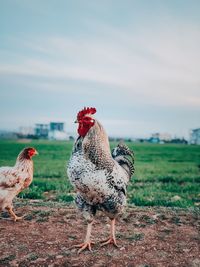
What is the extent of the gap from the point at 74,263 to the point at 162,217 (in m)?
2.71

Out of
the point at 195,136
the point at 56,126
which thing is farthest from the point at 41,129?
the point at 195,136

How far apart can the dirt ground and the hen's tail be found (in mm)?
1202

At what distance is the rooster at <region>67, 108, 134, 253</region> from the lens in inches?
207

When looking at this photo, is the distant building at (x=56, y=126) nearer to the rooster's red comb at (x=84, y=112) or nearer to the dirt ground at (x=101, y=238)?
the dirt ground at (x=101, y=238)

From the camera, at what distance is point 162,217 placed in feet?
23.2

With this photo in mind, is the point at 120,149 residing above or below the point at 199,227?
above

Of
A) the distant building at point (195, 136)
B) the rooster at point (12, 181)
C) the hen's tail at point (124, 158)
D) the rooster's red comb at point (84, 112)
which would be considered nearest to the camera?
the rooster's red comb at point (84, 112)

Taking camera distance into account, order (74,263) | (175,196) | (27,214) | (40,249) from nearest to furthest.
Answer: (74,263) → (40,249) → (27,214) → (175,196)

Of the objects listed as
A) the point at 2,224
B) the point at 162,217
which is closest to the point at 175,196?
the point at 162,217

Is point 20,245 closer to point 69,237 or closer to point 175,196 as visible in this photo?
point 69,237

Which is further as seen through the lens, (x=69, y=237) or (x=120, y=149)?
(x=120, y=149)

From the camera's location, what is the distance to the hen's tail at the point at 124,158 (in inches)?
259

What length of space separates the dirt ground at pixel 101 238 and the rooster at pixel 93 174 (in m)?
0.34

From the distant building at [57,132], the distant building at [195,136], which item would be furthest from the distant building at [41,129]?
the distant building at [195,136]
